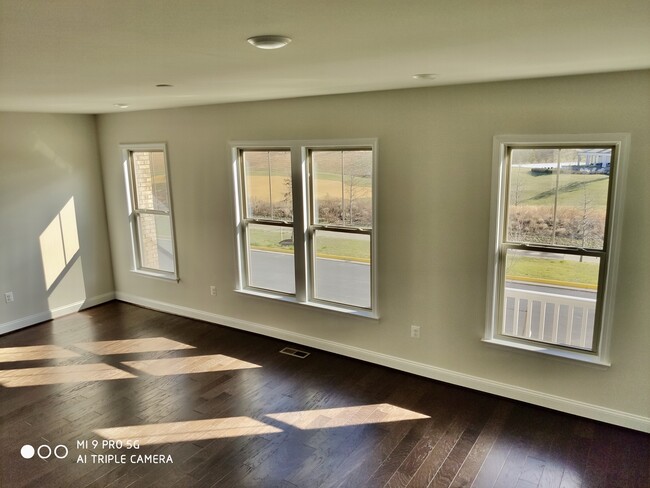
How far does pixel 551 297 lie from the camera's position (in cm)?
359

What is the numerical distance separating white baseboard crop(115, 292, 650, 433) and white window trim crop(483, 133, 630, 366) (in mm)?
360

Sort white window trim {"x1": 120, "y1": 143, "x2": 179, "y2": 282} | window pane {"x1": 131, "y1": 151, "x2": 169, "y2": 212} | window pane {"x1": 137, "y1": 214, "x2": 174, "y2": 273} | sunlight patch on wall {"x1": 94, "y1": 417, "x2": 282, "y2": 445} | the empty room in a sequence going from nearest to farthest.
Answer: the empty room < sunlight patch on wall {"x1": 94, "y1": 417, "x2": 282, "y2": 445} < white window trim {"x1": 120, "y1": 143, "x2": 179, "y2": 282} < window pane {"x1": 131, "y1": 151, "x2": 169, "y2": 212} < window pane {"x1": 137, "y1": 214, "x2": 174, "y2": 273}

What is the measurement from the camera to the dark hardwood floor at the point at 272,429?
2967mm

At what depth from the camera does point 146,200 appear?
5945 millimetres

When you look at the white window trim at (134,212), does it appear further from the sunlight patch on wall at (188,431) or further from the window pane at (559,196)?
the window pane at (559,196)

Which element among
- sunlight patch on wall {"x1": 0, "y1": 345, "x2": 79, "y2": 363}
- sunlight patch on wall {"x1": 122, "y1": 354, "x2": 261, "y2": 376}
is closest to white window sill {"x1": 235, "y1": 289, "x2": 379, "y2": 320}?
sunlight patch on wall {"x1": 122, "y1": 354, "x2": 261, "y2": 376}

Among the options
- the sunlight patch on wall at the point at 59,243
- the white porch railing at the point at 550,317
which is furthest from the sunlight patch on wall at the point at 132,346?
the white porch railing at the point at 550,317

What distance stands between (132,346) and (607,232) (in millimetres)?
4506

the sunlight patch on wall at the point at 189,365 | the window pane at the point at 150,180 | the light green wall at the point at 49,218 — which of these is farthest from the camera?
the window pane at the point at 150,180

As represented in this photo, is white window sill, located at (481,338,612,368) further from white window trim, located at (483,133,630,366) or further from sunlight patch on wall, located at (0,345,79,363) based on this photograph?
sunlight patch on wall, located at (0,345,79,363)

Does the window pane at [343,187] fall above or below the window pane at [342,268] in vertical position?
above

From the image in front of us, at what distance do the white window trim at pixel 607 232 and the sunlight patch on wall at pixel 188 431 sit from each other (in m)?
1.97

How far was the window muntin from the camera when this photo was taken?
571cm

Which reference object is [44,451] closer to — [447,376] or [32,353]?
[32,353]
